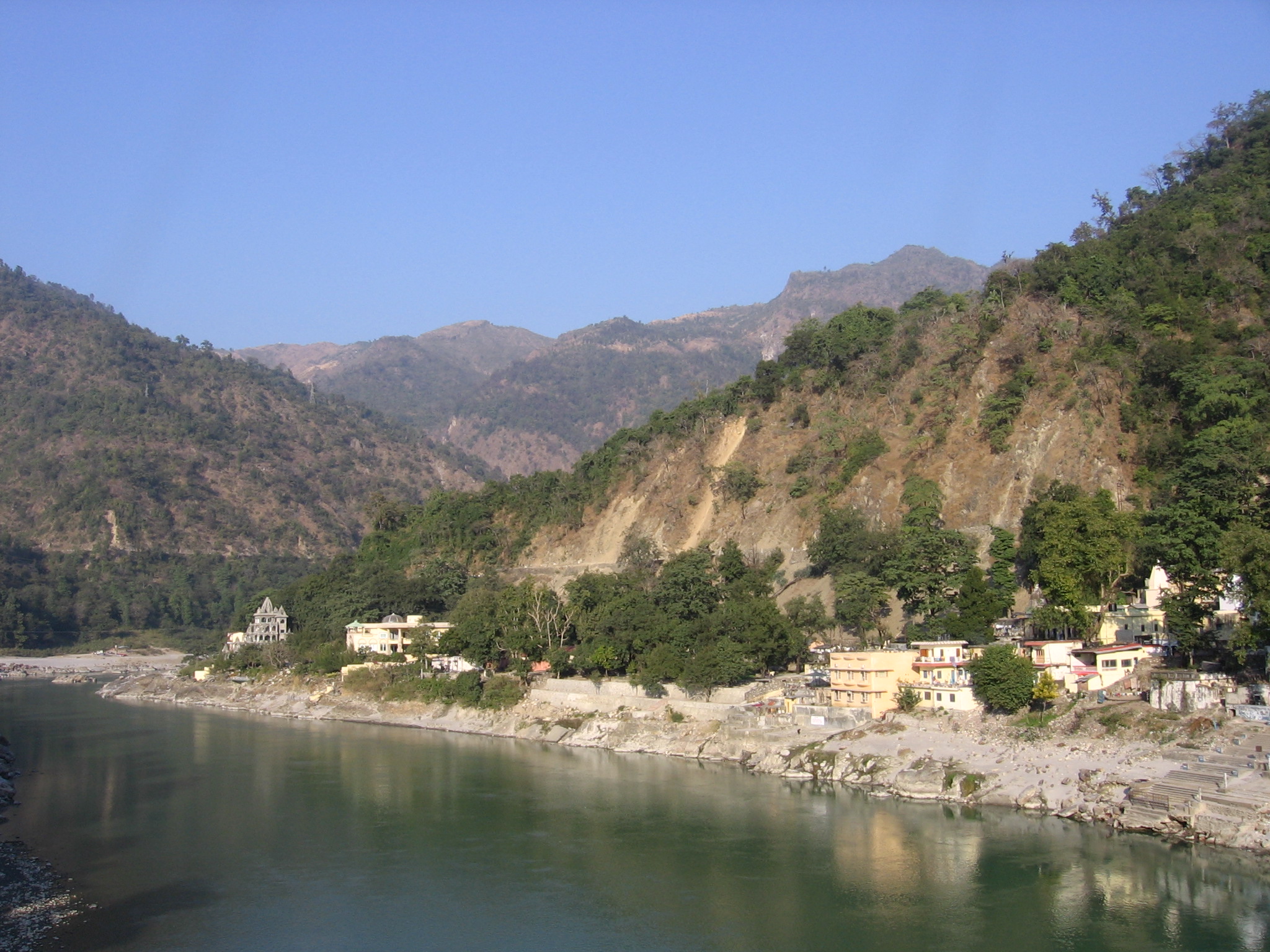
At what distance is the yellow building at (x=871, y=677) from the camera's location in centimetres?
3170

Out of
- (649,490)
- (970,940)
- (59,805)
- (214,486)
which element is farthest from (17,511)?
(970,940)

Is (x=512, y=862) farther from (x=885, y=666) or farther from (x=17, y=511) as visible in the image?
(x=17, y=511)

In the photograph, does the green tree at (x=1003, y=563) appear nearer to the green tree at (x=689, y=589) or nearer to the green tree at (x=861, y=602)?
the green tree at (x=861, y=602)

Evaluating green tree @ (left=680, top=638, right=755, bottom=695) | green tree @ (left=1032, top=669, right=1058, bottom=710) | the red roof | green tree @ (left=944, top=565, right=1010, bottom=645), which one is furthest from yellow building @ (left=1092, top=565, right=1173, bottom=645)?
green tree @ (left=680, top=638, right=755, bottom=695)

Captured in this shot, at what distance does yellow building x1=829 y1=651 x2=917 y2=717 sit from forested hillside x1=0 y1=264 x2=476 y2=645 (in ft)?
218

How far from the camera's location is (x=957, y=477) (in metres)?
42.7

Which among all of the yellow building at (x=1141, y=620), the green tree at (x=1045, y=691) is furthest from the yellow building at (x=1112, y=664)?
the green tree at (x=1045, y=691)

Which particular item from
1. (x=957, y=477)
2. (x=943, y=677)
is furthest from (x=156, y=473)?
(x=943, y=677)

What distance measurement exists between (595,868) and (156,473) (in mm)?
96244

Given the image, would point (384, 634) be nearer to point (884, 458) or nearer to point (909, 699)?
point (884, 458)

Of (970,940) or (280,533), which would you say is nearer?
(970,940)

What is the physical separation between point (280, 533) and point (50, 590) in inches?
956

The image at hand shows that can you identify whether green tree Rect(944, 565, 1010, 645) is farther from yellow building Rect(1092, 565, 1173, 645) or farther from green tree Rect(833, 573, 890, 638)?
yellow building Rect(1092, 565, 1173, 645)

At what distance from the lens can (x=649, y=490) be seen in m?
56.0
